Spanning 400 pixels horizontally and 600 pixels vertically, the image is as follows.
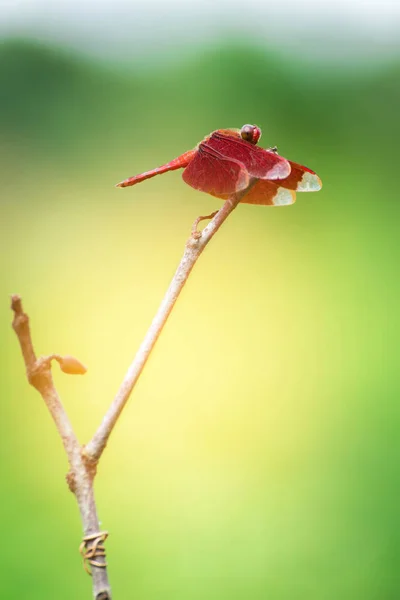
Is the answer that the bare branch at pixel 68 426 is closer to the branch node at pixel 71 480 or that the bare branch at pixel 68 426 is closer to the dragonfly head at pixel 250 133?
the branch node at pixel 71 480

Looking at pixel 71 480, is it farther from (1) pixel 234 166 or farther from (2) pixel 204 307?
(2) pixel 204 307

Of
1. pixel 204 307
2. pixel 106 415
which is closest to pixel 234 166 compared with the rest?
pixel 106 415

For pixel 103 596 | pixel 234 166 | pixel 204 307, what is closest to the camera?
A: pixel 103 596

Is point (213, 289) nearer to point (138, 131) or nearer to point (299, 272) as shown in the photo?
point (299, 272)

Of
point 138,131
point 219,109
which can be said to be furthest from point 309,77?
point 138,131

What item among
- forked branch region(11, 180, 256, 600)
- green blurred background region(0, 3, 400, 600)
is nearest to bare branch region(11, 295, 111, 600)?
forked branch region(11, 180, 256, 600)

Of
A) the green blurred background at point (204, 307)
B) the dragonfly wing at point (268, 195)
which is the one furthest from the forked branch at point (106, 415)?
the green blurred background at point (204, 307)

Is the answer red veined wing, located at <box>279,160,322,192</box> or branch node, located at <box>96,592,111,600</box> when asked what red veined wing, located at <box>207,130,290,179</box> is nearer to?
red veined wing, located at <box>279,160,322,192</box>
